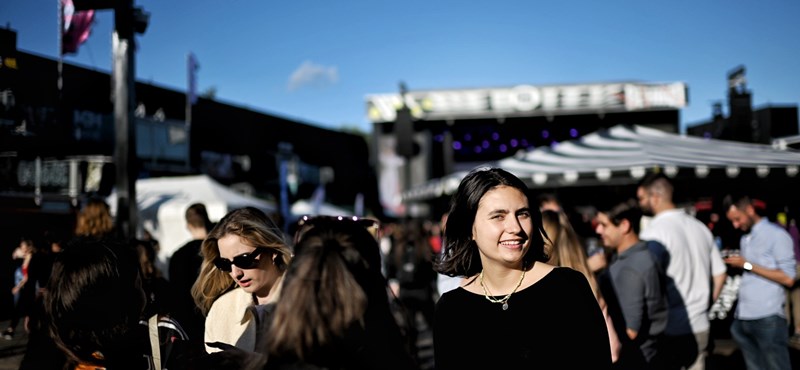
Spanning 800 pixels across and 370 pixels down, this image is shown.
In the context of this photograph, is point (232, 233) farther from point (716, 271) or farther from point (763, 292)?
point (763, 292)

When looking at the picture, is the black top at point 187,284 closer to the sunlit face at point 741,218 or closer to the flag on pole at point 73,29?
the sunlit face at point 741,218

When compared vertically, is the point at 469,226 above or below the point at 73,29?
below

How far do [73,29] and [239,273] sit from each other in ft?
27.2

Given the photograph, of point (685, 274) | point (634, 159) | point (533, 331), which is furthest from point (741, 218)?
point (533, 331)

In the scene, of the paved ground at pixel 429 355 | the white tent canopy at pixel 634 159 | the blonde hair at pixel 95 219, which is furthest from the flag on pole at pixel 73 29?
the white tent canopy at pixel 634 159

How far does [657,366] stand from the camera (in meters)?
4.83

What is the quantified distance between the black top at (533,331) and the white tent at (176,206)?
11565mm

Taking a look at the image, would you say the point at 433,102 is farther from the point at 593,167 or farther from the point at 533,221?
the point at 533,221

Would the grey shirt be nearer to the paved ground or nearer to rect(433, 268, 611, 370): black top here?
rect(433, 268, 611, 370): black top

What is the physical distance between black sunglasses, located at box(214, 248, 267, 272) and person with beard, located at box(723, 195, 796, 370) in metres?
4.28

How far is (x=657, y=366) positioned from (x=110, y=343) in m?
3.64

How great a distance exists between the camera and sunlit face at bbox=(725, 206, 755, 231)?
6.27m

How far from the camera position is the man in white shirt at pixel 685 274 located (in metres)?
5.09

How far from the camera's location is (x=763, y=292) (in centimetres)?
589
